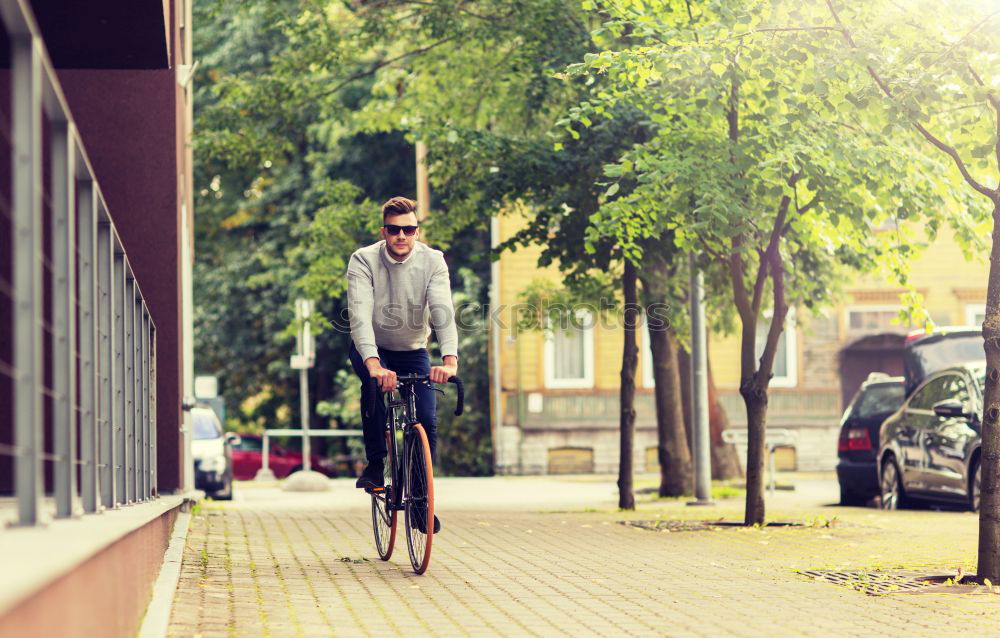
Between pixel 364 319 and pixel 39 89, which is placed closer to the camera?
pixel 39 89

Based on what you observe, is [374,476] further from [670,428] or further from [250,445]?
[250,445]

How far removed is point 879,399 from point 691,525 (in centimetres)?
700

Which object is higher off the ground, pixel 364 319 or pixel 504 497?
pixel 364 319

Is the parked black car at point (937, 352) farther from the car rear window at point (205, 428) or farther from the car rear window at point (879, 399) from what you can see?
the car rear window at point (205, 428)

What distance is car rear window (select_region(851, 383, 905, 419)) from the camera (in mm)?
19938

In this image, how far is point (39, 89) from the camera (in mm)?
3830

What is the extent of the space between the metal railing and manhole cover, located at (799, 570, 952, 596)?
13.2 ft

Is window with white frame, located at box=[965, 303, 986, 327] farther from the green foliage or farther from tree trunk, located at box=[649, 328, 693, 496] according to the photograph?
the green foliage

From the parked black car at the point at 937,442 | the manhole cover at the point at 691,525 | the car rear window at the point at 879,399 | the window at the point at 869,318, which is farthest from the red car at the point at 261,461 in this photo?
the manhole cover at the point at 691,525

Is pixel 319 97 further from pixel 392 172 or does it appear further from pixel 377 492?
pixel 392 172

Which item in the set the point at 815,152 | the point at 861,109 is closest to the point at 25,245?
the point at 861,109

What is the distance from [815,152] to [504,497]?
11437 mm

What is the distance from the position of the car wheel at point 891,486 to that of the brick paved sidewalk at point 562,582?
3.61 meters

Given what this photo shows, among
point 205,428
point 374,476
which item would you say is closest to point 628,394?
point 205,428
